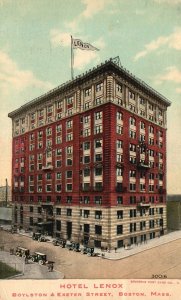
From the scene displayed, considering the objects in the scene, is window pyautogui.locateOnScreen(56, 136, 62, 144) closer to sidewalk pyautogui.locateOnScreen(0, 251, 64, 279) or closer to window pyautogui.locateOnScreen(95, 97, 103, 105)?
window pyautogui.locateOnScreen(95, 97, 103, 105)

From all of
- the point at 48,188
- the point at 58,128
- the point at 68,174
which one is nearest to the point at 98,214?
the point at 68,174

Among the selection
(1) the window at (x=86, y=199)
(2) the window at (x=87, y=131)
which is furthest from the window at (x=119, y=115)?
(1) the window at (x=86, y=199)

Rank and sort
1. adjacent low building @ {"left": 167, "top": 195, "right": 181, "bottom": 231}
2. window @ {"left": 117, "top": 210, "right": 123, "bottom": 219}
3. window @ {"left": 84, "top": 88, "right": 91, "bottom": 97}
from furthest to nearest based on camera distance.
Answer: adjacent low building @ {"left": 167, "top": 195, "right": 181, "bottom": 231}
window @ {"left": 84, "top": 88, "right": 91, "bottom": 97}
window @ {"left": 117, "top": 210, "right": 123, "bottom": 219}

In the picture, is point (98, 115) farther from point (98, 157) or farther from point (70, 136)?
point (70, 136)

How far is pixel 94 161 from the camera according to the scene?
3491 centimetres

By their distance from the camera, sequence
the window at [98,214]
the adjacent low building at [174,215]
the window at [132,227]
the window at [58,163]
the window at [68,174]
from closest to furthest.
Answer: the window at [98,214] → the window at [132,227] → the window at [68,174] → the window at [58,163] → the adjacent low building at [174,215]

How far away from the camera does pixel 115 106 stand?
111ft

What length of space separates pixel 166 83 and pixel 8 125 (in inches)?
482

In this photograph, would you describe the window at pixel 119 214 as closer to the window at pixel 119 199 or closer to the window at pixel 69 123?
the window at pixel 119 199

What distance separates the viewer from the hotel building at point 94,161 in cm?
3356

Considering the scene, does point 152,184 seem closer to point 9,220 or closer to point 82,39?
point 9,220

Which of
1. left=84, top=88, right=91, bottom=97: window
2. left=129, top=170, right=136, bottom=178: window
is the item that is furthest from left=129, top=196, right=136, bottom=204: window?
left=84, top=88, right=91, bottom=97: window

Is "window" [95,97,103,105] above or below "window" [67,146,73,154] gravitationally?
above

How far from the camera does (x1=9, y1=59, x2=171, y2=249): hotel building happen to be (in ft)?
110
